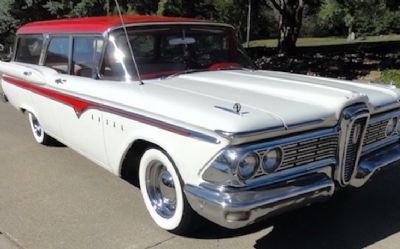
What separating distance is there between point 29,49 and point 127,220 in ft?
10.8

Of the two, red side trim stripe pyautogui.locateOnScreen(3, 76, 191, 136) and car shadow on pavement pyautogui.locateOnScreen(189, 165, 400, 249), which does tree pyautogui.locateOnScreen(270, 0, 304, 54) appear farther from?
car shadow on pavement pyautogui.locateOnScreen(189, 165, 400, 249)

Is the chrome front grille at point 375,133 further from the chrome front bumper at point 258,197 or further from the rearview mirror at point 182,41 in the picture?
the rearview mirror at point 182,41

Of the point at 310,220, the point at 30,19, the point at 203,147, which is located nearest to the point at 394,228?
the point at 310,220

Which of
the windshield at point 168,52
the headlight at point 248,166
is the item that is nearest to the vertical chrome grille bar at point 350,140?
the headlight at point 248,166

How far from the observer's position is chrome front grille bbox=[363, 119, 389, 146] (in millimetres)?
4129

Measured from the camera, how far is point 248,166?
3.38 m

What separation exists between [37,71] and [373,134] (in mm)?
3770

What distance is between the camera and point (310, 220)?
4.38 meters

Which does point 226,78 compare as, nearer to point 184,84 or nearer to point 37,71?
point 184,84

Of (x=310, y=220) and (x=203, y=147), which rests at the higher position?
(x=203, y=147)

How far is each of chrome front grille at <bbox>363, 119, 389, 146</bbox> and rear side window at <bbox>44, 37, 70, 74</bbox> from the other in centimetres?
307

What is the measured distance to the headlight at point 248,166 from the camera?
334 cm

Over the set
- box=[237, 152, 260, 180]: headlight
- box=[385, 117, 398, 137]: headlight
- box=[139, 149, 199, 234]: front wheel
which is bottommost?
box=[139, 149, 199, 234]: front wheel

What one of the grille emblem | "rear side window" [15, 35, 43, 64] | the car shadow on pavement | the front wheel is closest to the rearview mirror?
the front wheel
